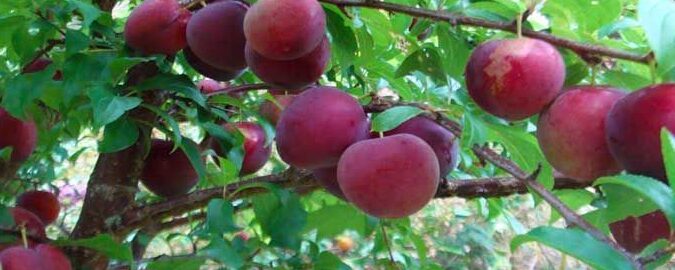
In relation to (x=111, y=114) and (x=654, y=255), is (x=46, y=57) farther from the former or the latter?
(x=654, y=255)

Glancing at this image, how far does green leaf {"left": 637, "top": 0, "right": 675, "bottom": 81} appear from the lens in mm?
446

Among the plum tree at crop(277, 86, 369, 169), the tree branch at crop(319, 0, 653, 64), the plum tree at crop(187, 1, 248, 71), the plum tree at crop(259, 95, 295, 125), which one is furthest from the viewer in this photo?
the plum tree at crop(259, 95, 295, 125)

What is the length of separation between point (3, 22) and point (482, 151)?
0.54 m

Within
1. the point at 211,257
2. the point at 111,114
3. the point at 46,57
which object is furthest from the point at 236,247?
the point at 46,57

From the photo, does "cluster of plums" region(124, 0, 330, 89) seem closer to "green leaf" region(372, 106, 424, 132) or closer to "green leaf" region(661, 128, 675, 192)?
"green leaf" region(372, 106, 424, 132)

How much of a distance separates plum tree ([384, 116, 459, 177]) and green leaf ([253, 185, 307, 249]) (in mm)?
200

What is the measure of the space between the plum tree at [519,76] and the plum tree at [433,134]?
11 centimetres

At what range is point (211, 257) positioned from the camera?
0.75 m

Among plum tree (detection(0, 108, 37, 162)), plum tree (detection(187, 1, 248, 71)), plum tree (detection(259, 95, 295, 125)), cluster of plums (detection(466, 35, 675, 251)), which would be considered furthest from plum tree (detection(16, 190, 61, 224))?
cluster of plums (detection(466, 35, 675, 251))

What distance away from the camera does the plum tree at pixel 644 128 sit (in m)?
0.46

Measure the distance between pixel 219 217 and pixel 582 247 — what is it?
448mm

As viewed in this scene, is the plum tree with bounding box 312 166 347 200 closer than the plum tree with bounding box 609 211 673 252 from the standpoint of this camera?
No

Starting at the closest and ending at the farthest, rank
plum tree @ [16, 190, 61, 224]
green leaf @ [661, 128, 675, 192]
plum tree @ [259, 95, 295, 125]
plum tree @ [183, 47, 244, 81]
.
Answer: green leaf @ [661, 128, 675, 192] → plum tree @ [183, 47, 244, 81] → plum tree @ [259, 95, 295, 125] → plum tree @ [16, 190, 61, 224]

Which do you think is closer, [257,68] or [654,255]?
[654,255]
